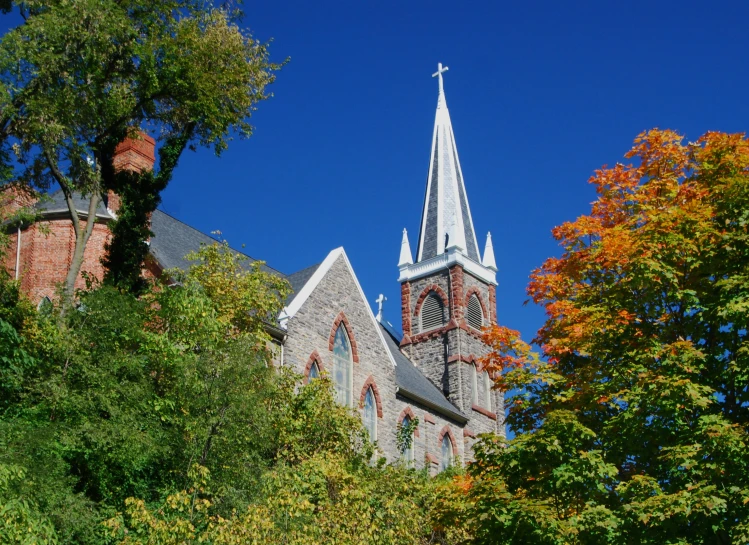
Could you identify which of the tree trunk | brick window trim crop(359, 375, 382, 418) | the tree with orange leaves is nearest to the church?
brick window trim crop(359, 375, 382, 418)

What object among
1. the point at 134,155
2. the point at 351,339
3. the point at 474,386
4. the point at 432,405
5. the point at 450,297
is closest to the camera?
the point at 134,155

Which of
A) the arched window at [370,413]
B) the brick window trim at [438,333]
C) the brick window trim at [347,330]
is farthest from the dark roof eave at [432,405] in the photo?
the brick window trim at [438,333]

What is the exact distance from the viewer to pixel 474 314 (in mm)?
42719

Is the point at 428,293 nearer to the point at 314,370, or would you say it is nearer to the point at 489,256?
the point at 489,256

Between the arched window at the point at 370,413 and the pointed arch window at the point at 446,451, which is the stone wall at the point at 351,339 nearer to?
the arched window at the point at 370,413

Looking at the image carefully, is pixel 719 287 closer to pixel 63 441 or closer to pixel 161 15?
pixel 63 441

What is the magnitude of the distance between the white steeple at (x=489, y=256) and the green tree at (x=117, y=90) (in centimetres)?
2208

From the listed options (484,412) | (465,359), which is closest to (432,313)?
(465,359)

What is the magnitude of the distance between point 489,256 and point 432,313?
4471 mm

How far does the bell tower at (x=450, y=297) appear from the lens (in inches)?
1578

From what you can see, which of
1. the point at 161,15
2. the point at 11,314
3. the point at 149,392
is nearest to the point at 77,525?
the point at 149,392

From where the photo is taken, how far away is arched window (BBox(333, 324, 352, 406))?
30031 millimetres

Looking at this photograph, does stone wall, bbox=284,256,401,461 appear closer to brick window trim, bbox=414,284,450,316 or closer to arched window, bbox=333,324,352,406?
arched window, bbox=333,324,352,406

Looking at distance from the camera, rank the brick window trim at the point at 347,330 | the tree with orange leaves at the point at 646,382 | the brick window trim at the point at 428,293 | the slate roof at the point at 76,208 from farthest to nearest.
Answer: the brick window trim at the point at 428,293 < the brick window trim at the point at 347,330 < the slate roof at the point at 76,208 < the tree with orange leaves at the point at 646,382
